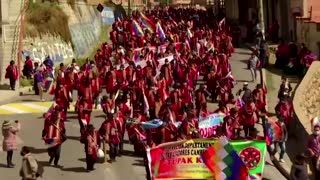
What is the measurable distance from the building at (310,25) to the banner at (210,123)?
1829 cm

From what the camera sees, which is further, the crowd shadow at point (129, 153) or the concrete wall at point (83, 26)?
the concrete wall at point (83, 26)

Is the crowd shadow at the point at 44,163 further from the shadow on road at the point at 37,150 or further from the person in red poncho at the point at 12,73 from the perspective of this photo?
the person in red poncho at the point at 12,73

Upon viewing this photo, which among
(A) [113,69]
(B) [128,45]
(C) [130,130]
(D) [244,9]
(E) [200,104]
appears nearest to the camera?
(C) [130,130]

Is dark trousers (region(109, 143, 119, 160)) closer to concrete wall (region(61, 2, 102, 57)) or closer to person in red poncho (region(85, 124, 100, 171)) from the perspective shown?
person in red poncho (region(85, 124, 100, 171))

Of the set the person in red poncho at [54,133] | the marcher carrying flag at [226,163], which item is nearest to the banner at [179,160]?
the marcher carrying flag at [226,163]

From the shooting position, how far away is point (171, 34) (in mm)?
36406

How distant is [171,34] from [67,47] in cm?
543

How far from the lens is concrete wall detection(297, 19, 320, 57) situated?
116ft

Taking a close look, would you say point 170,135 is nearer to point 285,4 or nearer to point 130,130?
point 130,130

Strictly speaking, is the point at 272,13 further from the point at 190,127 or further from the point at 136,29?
the point at 190,127

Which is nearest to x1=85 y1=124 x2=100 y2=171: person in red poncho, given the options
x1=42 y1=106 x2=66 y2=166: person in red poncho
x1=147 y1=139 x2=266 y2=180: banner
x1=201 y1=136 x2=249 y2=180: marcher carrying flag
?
x1=42 y1=106 x2=66 y2=166: person in red poncho

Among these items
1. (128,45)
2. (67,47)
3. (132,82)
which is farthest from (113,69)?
(67,47)

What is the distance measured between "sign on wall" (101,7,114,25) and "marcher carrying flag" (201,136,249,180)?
4059 cm

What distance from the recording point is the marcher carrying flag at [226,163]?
12.5m
